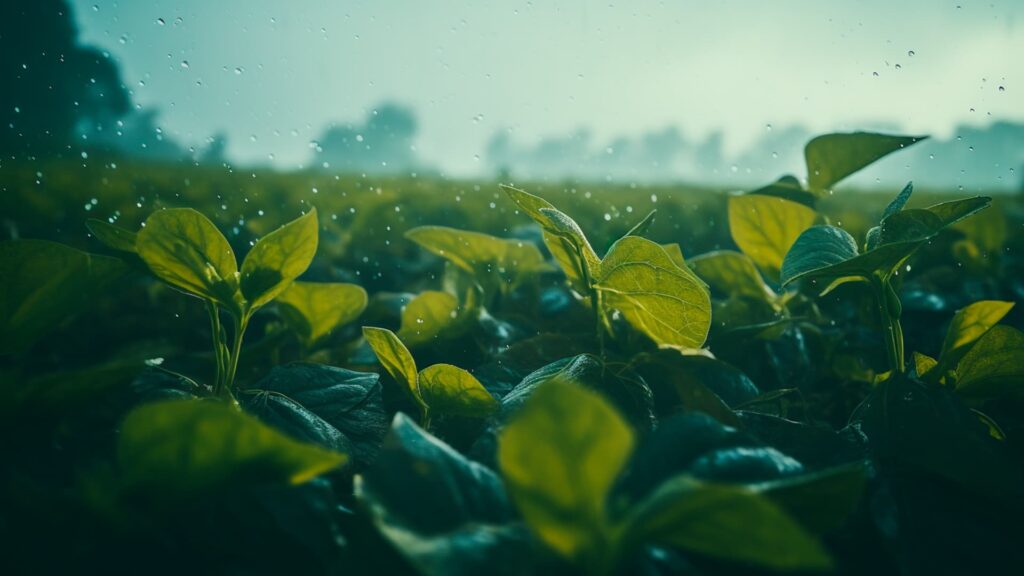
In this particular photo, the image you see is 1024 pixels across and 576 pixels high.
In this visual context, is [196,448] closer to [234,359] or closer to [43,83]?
[234,359]

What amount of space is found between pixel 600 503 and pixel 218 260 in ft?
1.59

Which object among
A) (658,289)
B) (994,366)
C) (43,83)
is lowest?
(994,366)

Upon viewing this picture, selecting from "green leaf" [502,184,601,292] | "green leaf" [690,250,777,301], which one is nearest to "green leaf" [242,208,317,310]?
"green leaf" [502,184,601,292]

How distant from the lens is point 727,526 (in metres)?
0.31

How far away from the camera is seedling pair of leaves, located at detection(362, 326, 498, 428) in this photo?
0.54 m

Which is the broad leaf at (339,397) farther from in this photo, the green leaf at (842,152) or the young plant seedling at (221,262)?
the green leaf at (842,152)

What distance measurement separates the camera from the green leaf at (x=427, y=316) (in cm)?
77

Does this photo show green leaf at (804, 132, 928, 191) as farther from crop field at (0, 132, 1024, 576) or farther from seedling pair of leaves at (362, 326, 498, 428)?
seedling pair of leaves at (362, 326, 498, 428)

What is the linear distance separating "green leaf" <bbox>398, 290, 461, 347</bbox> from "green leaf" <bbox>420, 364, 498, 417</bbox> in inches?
8.4

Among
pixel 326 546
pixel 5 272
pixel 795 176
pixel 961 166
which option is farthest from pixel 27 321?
pixel 961 166

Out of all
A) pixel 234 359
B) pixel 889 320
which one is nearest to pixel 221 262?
pixel 234 359

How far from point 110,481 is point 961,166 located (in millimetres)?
1190

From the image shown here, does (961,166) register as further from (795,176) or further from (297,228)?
(297,228)

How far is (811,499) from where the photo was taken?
376mm
